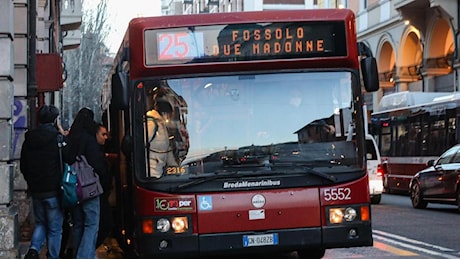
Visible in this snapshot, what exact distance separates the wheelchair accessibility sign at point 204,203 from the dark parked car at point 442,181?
11028 millimetres

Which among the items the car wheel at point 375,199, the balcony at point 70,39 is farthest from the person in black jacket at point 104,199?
the balcony at point 70,39

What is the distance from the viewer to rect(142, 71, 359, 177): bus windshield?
8.99 metres

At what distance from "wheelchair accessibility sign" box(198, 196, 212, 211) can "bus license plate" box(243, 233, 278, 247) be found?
0.50m

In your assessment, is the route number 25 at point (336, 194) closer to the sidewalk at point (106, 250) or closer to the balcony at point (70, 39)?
the sidewalk at point (106, 250)

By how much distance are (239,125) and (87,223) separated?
2.26 meters

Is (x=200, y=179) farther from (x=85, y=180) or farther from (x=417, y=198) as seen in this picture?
(x=417, y=198)

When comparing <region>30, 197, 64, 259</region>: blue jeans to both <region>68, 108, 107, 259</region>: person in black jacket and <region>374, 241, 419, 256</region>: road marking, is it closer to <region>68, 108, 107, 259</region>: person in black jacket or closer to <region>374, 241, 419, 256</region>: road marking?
<region>68, 108, 107, 259</region>: person in black jacket

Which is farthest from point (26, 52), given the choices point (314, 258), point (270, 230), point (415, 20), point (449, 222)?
point (415, 20)

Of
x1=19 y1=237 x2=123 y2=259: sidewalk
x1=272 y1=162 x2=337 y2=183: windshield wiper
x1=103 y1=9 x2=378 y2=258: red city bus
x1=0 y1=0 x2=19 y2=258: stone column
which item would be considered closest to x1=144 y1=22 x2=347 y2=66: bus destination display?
x1=103 y1=9 x2=378 y2=258: red city bus

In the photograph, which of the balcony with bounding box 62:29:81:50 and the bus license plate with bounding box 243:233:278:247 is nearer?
the bus license plate with bounding box 243:233:278:247

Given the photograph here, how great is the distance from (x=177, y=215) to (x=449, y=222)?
30.8ft

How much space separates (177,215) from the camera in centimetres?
894

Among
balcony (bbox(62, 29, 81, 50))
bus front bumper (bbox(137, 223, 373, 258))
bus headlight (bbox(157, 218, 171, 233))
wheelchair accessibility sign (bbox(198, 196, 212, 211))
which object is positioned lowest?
bus front bumper (bbox(137, 223, 373, 258))

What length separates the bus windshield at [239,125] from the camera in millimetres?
8992
